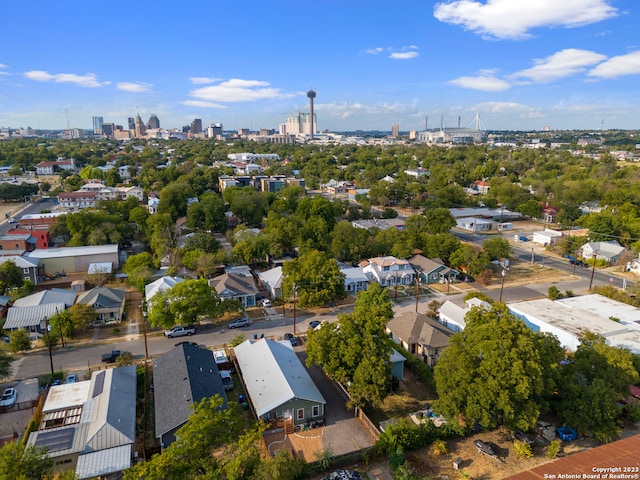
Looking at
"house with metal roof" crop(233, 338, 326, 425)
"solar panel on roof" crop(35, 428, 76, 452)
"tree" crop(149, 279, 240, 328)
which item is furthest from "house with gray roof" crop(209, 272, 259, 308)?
"solar panel on roof" crop(35, 428, 76, 452)

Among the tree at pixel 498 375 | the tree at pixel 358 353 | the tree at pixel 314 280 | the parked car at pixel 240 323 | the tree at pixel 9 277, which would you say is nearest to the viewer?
the tree at pixel 498 375

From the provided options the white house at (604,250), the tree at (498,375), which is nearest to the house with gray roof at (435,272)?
the white house at (604,250)

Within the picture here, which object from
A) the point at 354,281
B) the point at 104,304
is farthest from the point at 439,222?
the point at 104,304

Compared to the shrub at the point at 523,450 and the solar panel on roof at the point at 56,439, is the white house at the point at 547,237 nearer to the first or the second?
the shrub at the point at 523,450

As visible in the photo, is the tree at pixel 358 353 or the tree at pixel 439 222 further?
the tree at pixel 439 222

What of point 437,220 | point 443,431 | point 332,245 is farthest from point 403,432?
point 437,220

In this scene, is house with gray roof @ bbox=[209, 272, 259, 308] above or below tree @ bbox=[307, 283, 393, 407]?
below

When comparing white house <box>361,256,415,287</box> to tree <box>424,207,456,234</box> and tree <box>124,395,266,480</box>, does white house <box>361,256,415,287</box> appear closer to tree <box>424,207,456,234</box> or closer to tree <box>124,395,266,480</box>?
tree <box>424,207,456,234</box>

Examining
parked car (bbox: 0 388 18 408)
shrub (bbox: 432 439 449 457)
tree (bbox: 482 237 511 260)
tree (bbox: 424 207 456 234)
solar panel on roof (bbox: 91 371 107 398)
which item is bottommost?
shrub (bbox: 432 439 449 457)
